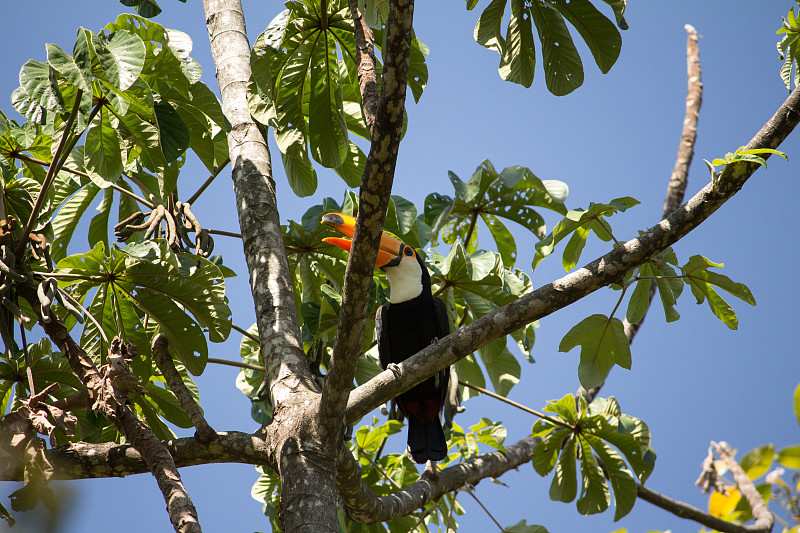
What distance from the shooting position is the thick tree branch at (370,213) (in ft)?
5.95

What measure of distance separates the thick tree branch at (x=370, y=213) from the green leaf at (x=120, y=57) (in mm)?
918

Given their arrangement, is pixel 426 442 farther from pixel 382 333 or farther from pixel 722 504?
pixel 722 504

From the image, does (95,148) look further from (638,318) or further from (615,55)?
(638,318)

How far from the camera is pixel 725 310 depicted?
9.27 ft

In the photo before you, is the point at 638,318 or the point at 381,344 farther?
the point at 381,344

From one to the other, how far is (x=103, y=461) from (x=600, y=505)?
2.81 m

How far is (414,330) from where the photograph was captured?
414 centimetres

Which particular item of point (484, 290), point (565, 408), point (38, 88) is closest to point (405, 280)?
point (484, 290)

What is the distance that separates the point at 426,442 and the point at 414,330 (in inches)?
27.9

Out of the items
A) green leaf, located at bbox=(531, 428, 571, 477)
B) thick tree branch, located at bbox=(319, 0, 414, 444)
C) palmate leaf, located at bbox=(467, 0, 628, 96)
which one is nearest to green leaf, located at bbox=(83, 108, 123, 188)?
thick tree branch, located at bbox=(319, 0, 414, 444)

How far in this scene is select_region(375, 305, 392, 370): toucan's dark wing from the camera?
4.08 m

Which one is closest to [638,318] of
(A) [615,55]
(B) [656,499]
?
(A) [615,55]

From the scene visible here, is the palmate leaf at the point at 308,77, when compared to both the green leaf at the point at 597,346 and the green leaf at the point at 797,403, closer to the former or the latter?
the green leaf at the point at 597,346

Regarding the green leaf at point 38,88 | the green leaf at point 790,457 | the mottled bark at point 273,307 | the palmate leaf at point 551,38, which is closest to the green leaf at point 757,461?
the green leaf at point 790,457
